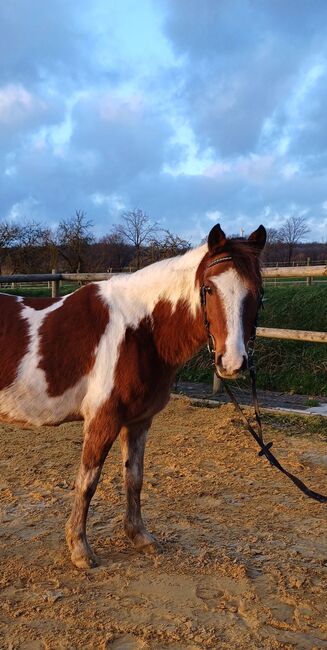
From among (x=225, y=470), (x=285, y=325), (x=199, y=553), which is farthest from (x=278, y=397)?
(x=199, y=553)

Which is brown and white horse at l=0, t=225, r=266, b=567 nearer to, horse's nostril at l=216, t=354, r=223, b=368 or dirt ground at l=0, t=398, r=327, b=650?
dirt ground at l=0, t=398, r=327, b=650

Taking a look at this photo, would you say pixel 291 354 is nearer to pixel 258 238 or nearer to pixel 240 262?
pixel 258 238

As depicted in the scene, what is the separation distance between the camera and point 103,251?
37.3m

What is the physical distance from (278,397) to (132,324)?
506cm

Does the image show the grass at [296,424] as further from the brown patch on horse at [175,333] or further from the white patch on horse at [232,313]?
the white patch on horse at [232,313]

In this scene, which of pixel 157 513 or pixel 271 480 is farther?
pixel 271 480

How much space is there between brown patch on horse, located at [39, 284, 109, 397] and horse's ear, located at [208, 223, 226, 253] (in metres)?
0.77

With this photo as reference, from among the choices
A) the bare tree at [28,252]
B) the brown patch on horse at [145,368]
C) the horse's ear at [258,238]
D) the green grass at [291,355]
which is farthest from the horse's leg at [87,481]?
the bare tree at [28,252]

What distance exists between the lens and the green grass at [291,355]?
8102 millimetres

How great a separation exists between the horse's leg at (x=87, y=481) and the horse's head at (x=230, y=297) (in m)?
0.81

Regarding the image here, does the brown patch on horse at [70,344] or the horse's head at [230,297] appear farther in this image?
the brown patch on horse at [70,344]

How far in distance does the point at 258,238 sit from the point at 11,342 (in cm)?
158

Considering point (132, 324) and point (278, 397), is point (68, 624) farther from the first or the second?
point (278, 397)

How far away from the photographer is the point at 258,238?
2.92 m
